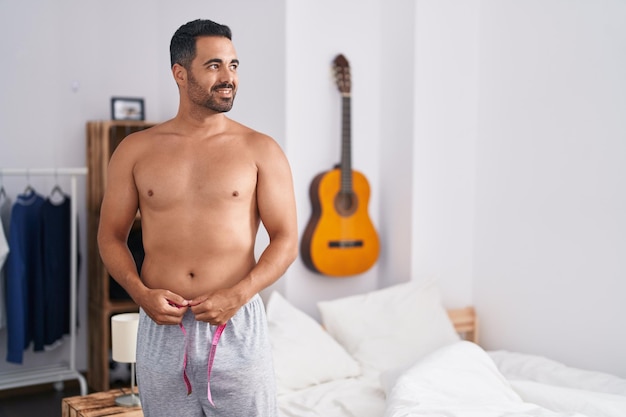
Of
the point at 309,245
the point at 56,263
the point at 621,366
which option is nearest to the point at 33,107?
the point at 56,263

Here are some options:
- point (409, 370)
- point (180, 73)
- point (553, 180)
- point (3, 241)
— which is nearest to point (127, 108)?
point (3, 241)

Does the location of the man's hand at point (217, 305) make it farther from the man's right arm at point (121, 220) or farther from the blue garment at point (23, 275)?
the blue garment at point (23, 275)

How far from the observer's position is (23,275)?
365cm

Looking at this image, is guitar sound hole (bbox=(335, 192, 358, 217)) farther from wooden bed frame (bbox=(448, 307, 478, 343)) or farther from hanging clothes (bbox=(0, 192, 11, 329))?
hanging clothes (bbox=(0, 192, 11, 329))

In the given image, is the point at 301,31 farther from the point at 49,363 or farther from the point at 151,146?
the point at 49,363

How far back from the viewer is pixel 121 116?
416cm

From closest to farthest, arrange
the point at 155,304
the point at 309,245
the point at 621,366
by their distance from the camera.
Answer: the point at 155,304 < the point at 621,366 < the point at 309,245

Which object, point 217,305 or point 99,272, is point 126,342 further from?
point 99,272

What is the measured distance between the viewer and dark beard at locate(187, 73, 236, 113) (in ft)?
A: 5.57

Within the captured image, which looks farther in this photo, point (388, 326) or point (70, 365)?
point (70, 365)

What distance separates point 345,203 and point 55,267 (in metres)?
1.49

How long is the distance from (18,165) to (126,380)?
131cm

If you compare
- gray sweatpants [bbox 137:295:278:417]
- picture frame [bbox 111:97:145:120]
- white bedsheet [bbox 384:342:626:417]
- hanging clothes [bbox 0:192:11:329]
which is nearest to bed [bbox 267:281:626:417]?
white bedsheet [bbox 384:342:626:417]

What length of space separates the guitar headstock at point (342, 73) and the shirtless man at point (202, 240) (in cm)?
191
